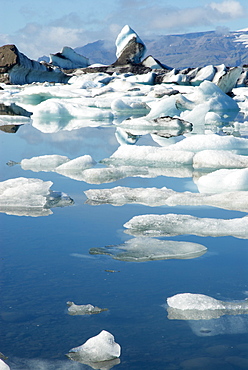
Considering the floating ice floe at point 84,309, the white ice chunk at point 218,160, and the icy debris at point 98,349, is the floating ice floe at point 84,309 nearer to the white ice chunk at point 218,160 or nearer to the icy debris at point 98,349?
the icy debris at point 98,349

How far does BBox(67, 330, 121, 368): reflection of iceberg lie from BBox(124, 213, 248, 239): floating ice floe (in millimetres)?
1092

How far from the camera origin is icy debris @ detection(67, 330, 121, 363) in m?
1.40

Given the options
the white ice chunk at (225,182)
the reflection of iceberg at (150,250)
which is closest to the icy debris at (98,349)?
the reflection of iceberg at (150,250)

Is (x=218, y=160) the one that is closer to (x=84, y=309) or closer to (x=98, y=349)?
(x=84, y=309)

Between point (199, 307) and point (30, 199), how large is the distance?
66.7 inches

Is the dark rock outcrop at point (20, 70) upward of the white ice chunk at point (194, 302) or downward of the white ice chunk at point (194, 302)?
upward

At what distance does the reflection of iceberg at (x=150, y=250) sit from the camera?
2.19 meters

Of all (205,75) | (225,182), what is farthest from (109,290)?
(205,75)

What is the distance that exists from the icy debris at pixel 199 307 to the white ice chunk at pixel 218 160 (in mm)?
2827

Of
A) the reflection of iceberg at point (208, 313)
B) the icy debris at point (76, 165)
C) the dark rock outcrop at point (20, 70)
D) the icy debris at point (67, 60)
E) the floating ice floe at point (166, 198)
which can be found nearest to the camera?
the reflection of iceberg at point (208, 313)

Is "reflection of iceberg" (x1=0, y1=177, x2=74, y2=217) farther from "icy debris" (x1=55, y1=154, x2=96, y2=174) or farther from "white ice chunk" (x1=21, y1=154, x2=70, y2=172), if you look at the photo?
"white ice chunk" (x1=21, y1=154, x2=70, y2=172)

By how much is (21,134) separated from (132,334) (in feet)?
20.5

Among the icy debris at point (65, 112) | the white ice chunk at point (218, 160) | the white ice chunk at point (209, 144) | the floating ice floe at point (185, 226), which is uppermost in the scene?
the icy debris at point (65, 112)

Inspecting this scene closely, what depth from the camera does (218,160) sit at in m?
4.50
